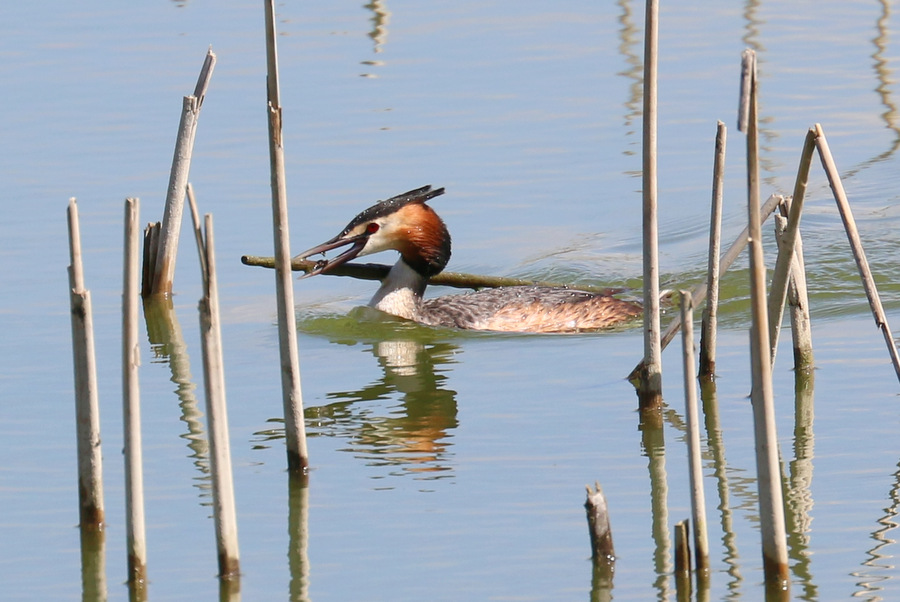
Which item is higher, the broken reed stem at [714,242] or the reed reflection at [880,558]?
the broken reed stem at [714,242]

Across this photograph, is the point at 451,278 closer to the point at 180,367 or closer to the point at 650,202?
the point at 180,367

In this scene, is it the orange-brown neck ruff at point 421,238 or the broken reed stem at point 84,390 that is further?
the orange-brown neck ruff at point 421,238

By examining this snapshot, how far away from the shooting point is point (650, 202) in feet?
26.2

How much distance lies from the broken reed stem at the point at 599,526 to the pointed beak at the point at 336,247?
5.54 meters

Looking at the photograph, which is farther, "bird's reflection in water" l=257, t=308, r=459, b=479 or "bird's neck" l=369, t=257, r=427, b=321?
"bird's neck" l=369, t=257, r=427, b=321

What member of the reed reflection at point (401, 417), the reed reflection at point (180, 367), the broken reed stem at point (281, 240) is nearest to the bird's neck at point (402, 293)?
the reed reflection at point (401, 417)

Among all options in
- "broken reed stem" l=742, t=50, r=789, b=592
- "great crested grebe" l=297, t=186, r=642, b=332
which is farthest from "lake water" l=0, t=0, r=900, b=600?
"broken reed stem" l=742, t=50, r=789, b=592

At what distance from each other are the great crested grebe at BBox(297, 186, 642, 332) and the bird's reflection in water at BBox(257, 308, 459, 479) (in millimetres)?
220

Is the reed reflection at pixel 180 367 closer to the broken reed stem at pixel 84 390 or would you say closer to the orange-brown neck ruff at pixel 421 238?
the broken reed stem at pixel 84 390

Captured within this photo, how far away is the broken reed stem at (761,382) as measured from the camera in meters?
5.89

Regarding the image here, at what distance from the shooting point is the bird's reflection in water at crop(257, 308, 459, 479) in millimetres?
8758

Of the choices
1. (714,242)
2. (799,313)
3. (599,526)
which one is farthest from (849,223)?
(599,526)

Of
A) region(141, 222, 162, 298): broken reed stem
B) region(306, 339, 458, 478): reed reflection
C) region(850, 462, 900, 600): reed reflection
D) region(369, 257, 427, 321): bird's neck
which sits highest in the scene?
region(141, 222, 162, 298): broken reed stem

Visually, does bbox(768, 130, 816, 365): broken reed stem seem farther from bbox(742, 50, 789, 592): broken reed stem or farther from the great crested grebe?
the great crested grebe
